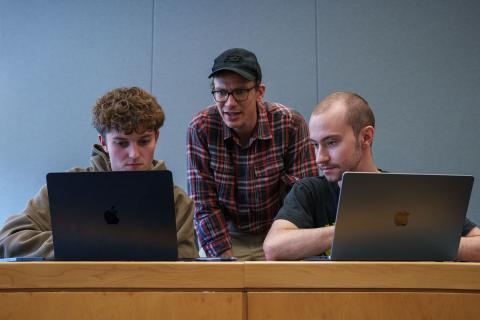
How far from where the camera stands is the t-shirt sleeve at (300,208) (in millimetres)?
1650

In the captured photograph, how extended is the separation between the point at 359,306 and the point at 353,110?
0.77 m

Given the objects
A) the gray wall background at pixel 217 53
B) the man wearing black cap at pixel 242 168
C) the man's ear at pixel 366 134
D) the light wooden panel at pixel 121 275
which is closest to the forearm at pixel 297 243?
the man's ear at pixel 366 134

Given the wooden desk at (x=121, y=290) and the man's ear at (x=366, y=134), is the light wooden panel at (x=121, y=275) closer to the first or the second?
the wooden desk at (x=121, y=290)

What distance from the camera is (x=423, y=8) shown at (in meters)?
3.13

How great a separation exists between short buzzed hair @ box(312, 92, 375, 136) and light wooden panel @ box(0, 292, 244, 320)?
31.2 inches

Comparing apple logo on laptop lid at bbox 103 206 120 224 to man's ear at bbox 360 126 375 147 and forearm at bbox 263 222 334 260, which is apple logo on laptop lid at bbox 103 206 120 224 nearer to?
forearm at bbox 263 222 334 260

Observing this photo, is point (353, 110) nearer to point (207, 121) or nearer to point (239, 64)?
point (239, 64)

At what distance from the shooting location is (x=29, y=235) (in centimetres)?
151

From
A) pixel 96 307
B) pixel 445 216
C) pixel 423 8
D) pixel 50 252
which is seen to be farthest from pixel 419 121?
pixel 96 307

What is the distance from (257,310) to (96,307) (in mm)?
290

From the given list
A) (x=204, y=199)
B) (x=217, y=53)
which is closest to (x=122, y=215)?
(x=204, y=199)

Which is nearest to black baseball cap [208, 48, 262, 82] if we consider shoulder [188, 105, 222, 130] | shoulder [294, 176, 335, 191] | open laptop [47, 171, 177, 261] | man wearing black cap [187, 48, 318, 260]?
man wearing black cap [187, 48, 318, 260]

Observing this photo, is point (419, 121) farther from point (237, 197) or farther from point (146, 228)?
point (146, 228)

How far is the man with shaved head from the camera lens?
150 cm
